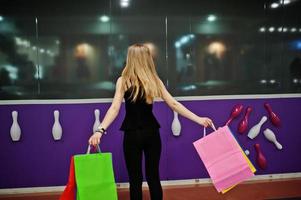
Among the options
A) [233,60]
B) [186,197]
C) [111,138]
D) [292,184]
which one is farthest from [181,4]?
[292,184]

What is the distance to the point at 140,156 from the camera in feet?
6.02

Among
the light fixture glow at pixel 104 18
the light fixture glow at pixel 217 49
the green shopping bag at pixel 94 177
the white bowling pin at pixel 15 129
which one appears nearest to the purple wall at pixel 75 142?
the white bowling pin at pixel 15 129

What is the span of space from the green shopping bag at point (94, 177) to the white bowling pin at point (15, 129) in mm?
1187

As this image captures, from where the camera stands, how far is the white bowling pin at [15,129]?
2.73 m

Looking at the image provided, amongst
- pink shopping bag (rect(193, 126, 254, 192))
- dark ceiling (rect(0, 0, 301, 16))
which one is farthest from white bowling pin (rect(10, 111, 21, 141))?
pink shopping bag (rect(193, 126, 254, 192))

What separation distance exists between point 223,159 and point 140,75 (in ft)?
2.35

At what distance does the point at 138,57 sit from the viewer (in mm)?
1802

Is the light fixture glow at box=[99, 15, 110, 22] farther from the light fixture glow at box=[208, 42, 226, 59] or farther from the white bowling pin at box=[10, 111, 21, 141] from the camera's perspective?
the white bowling pin at box=[10, 111, 21, 141]

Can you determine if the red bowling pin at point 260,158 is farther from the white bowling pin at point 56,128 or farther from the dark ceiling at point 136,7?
the white bowling pin at point 56,128

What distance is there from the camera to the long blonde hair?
5.82 feet

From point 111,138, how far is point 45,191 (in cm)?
73

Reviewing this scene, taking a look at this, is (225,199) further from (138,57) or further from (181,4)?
(181,4)

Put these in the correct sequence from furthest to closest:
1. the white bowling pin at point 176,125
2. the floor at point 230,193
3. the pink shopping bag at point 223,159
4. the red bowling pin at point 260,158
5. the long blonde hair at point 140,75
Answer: the red bowling pin at point 260,158 < the white bowling pin at point 176,125 < the floor at point 230,193 < the pink shopping bag at point 223,159 < the long blonde hair at point 140,75

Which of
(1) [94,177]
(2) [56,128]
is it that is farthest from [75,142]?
(1) [94,177]
